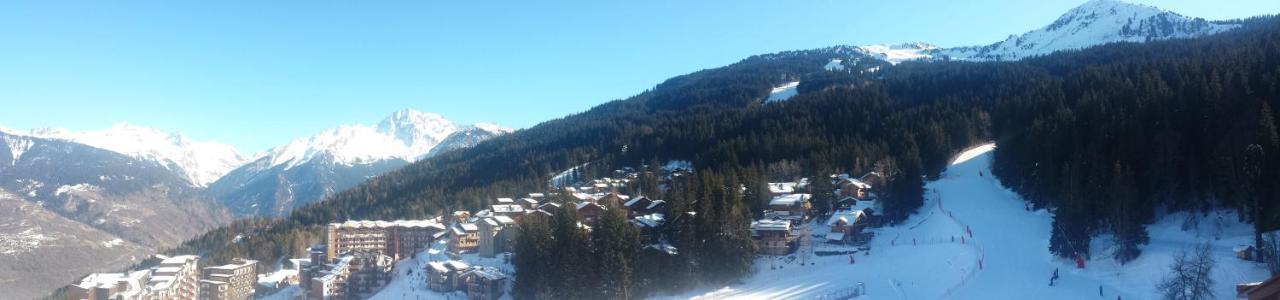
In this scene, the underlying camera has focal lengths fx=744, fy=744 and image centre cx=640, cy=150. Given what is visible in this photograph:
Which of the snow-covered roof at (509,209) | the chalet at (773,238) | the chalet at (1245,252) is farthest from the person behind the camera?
the snow-covered roof at (509,209)

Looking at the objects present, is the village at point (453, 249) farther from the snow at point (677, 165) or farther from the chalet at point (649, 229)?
the snow at point (677, 165)

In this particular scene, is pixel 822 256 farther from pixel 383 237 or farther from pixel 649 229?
pixel 383 237

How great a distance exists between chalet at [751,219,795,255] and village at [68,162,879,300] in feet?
0.26

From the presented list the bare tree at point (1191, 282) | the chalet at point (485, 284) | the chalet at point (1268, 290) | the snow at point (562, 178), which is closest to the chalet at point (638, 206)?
the chalet at point (485, 284)

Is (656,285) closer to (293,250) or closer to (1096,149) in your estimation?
(1096,149)

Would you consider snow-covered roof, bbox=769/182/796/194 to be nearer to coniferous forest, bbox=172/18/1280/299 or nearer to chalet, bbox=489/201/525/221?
coniferous forest, bbox=172/18/1280/299

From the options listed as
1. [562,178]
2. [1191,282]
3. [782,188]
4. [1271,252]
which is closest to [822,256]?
[782,188]

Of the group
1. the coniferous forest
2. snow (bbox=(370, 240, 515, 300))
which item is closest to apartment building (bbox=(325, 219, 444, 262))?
snow (bbox=(370, 240, 515, 300))

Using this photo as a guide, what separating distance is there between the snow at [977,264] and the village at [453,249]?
2.03 metres

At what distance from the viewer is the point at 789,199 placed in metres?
67.8

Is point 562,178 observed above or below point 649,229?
above

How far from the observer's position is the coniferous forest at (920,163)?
4509cm

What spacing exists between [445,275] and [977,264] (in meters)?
43.6

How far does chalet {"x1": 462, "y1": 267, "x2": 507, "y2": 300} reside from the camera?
2394 inches
